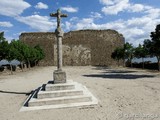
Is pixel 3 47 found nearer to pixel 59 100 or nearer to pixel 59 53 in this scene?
pixel 59 53

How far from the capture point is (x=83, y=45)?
1608 inches

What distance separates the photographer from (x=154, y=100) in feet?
25.7

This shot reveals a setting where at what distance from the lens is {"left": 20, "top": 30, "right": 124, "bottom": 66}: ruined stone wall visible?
133ft

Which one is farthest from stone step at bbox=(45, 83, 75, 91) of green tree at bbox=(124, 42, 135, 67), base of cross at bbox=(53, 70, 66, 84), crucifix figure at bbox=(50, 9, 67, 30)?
green tree at bbox=(124, 42, 135, 67)

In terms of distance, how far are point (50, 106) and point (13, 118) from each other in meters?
1.30

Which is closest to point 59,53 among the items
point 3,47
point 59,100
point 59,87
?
point 59,87

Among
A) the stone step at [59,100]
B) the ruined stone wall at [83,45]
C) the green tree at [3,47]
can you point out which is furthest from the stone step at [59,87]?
the ruined stone wall at [83,45]

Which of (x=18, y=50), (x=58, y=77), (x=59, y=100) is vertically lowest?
(x=59, y=100)

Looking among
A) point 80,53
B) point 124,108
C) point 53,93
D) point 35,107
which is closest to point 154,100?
point 124,108

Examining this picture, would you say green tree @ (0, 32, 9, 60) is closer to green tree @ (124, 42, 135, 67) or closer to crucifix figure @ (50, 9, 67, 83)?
crucifix figure @ (50, 9, 67, 83)

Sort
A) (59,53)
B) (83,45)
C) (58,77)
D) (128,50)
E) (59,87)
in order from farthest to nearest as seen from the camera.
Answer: (83,45)
(128,50)
(59,53)
(58,77)
(59,87)

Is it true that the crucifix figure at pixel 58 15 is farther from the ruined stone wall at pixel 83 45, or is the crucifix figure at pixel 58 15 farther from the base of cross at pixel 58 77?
the ruined stone wall at pixel 83 45

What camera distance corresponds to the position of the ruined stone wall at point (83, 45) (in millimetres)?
40500

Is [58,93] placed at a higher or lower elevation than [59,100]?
higher
